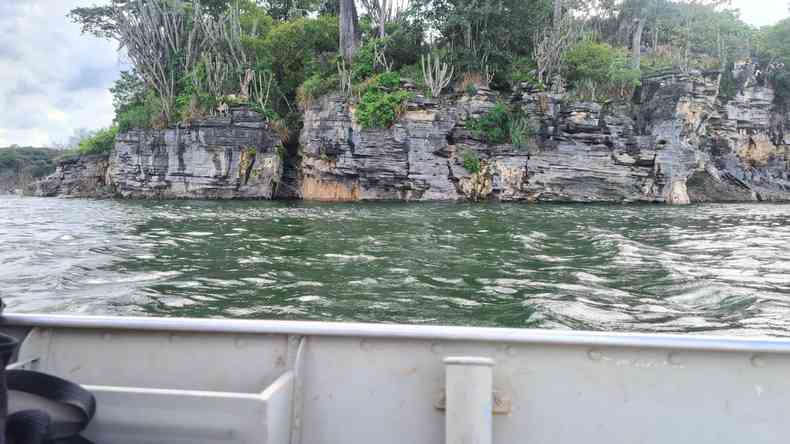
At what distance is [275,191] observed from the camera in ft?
72.4

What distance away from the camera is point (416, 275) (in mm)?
5426

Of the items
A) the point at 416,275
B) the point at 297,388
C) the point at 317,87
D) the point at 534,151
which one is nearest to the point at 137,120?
the point at 317,87

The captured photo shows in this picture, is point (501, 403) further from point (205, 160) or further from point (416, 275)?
point (205, 160)

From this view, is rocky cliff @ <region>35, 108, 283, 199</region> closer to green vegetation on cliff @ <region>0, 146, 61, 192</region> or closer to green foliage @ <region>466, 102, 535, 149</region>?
green foliage @ <region>466, 102, 535, 149</region>

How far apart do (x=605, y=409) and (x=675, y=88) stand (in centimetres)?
2269

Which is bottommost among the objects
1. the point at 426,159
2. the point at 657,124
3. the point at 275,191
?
the point at 275,191

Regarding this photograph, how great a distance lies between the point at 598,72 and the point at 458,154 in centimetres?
827

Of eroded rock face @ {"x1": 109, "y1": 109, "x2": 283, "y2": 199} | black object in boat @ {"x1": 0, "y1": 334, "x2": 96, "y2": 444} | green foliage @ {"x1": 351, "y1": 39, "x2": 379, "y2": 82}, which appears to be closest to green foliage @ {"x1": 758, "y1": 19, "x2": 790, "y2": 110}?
green foliage @ {"x1": 351, "y1": 39, "x2": 379, "y2": 82}

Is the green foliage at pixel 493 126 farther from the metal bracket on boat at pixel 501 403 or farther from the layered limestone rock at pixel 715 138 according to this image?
the metal bracket on boat at pixel 501 403

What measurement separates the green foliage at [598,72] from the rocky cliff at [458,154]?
0.87m

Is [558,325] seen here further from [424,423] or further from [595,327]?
[424,423]

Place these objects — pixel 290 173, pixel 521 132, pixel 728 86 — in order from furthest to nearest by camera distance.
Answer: pixel 728 86
pixel 290 173
pixel 521 132

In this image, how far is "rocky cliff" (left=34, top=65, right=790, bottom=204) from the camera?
1938 cm

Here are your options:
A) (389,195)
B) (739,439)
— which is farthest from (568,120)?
(739,439)
